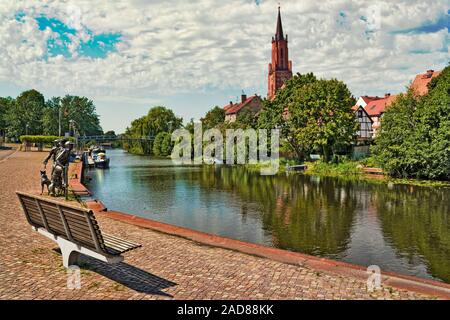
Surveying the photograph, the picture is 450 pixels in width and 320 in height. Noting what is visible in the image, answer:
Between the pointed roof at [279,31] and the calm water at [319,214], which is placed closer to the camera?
the calm water at [319,214]

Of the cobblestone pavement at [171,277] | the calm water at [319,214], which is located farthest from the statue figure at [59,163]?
the cobblestone pavement at [171,277]

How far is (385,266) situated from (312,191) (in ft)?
56.5

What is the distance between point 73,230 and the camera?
7.75 meters

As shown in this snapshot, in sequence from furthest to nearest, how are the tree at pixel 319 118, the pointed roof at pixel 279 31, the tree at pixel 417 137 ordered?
1. the pointed roof at pixel 279 31
2. the tree at pixel 319 118
3. the tree at pixel 417 137

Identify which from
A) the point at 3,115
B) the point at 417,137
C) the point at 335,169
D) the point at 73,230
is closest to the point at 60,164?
the point at 73,230

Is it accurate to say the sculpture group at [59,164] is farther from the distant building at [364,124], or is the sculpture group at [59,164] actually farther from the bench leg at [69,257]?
the distant building at [364,124]

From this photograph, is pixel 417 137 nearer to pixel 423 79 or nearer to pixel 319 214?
pixel 319 214

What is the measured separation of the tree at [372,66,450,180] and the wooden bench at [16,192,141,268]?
107 ft

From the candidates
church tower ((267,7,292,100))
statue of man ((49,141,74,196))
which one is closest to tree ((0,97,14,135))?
church tower ((267,7,292,100))

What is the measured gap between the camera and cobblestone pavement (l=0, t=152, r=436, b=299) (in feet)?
23.1

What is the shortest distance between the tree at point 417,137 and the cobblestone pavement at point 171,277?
98.2 ft

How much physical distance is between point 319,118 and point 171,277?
138 feet

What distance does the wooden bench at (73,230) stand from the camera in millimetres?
7047

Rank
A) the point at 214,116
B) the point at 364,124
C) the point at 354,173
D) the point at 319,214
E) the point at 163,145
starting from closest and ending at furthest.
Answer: the point at 319,214 < the point at 354,173 < the point at 364,124 < the point at 163,145 < the point at 214,116
